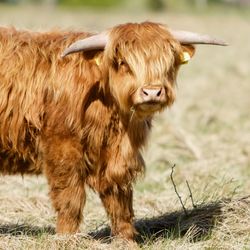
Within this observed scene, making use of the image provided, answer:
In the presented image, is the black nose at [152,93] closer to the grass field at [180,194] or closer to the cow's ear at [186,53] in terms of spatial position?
the cow's ear at [186,53]

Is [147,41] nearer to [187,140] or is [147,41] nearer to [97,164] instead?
[97,164]

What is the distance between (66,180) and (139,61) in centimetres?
115

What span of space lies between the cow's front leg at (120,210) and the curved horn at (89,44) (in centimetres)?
116

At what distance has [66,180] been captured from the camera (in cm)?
627

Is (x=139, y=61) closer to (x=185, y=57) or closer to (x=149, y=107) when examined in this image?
(x=149, y=107)

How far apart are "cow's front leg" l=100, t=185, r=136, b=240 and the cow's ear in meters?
1.12

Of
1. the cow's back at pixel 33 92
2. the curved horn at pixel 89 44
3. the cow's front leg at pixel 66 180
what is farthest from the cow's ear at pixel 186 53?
the cow's front leg at pixel 66 180

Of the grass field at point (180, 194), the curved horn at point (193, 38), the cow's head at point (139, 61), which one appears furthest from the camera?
the grass field at point (180, 194)

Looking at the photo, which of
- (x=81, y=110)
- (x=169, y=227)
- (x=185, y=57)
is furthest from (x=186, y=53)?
(x=169, y=227)

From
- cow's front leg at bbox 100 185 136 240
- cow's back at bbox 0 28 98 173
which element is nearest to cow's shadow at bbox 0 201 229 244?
cow's front leg at bbox 100 185 136 240

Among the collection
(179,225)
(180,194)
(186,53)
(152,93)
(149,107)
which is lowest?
(180,194)

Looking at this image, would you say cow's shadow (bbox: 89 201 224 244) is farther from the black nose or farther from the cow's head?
the black nose

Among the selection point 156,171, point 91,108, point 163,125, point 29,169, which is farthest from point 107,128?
point 163,125

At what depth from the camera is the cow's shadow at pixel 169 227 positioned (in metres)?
6.60
